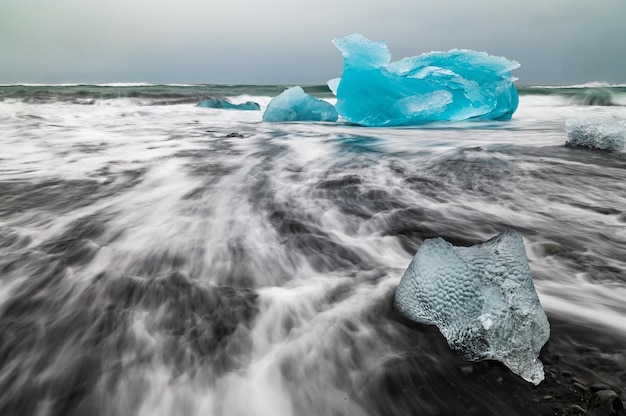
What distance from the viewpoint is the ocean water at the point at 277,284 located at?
1.18 metres

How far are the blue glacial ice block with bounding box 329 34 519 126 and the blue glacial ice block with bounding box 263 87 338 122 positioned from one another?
3.08ft

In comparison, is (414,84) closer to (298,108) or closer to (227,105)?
(298,108)

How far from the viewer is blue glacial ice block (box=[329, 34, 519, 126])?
Answer: 7.21 m

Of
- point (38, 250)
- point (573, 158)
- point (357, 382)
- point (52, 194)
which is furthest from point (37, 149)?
point (573, 158)

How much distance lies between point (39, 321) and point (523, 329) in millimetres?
1809

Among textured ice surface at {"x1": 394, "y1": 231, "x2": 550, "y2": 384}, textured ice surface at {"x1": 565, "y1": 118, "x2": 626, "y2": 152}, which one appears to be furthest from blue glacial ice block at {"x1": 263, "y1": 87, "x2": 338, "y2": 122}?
textured ice surface at {"x1": 394, "y1": 231, "x2": 550, "y2": 384}

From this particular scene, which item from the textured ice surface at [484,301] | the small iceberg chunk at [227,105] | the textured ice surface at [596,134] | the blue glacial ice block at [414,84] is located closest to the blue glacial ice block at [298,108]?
the blue glacial ice block at [414,84]

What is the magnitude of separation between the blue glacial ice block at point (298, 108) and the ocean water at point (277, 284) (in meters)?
5.45

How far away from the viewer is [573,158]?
459 cm

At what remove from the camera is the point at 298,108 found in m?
9.62

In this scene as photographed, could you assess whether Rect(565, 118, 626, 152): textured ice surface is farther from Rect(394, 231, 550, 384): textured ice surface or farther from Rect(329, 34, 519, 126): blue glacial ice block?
Rect(394, 231, 550, 384): textured ice surface

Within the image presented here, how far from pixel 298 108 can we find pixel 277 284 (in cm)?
829

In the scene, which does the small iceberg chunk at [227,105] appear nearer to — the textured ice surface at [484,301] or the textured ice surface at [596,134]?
the textured ice surface at [596,134]

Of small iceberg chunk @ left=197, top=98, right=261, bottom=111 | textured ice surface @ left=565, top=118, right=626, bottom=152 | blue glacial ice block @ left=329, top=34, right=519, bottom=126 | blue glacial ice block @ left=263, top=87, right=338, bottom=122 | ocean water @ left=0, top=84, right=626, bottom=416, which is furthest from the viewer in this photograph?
small iceberg chunk @ left=197, top=98, right=261, bottom=111
